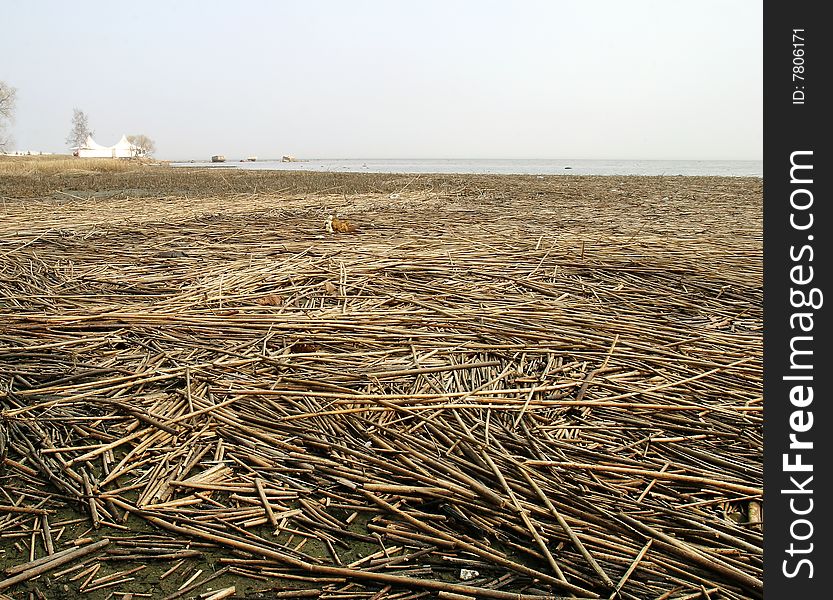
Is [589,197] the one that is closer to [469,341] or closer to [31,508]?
[469,341]

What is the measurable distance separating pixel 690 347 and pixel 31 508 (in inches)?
123

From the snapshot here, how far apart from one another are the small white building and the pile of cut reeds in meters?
92.4

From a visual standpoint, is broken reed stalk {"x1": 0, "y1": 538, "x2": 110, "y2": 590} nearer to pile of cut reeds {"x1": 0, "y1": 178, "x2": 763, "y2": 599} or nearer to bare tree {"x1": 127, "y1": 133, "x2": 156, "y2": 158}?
pile of cut reeds {"x1": 0, "y1": 178, "x2": 763, "y2": 599}

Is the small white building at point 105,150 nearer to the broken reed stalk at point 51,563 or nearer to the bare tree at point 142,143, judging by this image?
the bare tree at point 142,143

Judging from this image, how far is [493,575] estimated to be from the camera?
1704mm

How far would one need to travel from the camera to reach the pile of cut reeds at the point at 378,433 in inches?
68.2

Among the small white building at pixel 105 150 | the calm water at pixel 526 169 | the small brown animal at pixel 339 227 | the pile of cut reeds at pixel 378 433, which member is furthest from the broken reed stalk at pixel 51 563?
the small white building at pixel 105 150

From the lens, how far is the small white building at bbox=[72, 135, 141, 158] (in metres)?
92.2

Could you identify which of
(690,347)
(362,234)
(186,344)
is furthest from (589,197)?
(186,344)

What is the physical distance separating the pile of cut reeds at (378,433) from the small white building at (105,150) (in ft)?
303

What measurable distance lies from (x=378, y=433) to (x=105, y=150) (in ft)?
374

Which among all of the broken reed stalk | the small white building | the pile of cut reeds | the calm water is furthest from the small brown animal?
the small white building

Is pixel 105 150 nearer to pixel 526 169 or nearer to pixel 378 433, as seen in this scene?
pixel 526 169

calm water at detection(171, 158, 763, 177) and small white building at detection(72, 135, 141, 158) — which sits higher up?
small white building at detection(72, 135, 141, 158)
